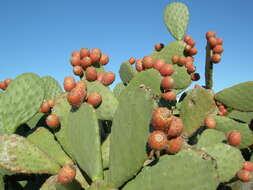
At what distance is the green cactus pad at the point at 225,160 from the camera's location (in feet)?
4.58

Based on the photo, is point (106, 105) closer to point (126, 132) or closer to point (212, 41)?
point (126, 132)

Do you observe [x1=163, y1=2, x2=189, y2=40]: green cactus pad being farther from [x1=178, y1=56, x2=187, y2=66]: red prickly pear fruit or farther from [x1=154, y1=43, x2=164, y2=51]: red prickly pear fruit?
[x1=178, y1=56, x2=187, y2=66]: red prickly pear fruit

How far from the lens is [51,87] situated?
2.12 metres

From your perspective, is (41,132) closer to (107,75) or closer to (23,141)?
(23,141)

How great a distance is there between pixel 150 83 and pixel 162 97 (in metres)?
0.10

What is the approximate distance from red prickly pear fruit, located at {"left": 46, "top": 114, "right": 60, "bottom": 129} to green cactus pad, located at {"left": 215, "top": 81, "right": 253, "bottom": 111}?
1.12 meters

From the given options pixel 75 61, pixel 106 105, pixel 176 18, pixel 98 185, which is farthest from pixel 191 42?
pixel 98 185

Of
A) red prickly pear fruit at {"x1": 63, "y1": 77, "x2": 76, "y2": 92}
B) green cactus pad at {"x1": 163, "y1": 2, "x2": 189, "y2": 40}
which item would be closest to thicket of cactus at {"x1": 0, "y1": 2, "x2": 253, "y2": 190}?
red prickly pear fruit at {"x1": 63, "y1": 77, "x2": 76, "y2": 92}

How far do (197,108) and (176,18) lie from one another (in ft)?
4.35

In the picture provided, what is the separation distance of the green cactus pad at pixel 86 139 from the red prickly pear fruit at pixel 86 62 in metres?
0.49

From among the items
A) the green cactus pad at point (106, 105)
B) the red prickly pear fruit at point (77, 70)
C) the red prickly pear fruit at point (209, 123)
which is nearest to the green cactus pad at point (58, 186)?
the green cactus pad at point (106, 105)

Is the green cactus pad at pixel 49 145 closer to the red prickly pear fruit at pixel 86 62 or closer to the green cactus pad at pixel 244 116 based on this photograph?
the red prickly pear fruit at pixel 86 62

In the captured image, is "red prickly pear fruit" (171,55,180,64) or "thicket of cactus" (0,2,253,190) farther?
"red prickly pear fruit" (171,55,180,64)

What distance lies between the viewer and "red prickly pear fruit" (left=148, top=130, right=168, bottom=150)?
3.46 ft
